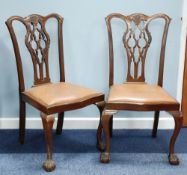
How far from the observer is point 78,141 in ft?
7.84

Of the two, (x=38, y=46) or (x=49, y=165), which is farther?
(x=38, y=46)

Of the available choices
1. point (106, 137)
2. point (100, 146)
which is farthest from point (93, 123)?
point (106, 137)

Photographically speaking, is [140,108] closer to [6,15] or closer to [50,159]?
[50,159]

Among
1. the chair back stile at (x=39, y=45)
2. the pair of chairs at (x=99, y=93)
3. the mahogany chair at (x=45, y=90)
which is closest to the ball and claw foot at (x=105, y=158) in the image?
the pair of chairs at (x=99, y=93)

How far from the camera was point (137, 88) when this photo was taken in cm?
216

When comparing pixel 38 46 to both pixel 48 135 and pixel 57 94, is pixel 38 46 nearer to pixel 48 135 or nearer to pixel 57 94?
pixel 57 94

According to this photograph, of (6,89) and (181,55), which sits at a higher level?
(181,55)

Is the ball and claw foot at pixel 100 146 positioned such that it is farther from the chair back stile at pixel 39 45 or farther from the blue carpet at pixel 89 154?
the chair back stile at pixel 39 45

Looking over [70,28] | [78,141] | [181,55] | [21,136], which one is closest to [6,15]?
[70,28]

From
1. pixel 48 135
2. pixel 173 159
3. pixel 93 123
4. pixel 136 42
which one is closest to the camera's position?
pixel 48 135

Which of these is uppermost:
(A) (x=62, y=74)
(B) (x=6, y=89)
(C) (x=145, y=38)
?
(C) (x=145, y=38)

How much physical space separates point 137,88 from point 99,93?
0.85 feet

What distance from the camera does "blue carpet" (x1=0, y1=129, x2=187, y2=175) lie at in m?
2.00

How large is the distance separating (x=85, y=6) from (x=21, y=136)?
103 cm
